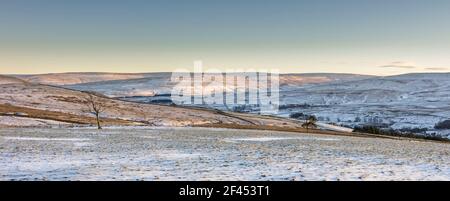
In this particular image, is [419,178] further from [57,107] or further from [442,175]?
[57,107]

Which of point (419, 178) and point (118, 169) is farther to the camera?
point (118, 169)

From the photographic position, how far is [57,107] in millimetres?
197125

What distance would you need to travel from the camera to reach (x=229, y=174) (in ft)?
71.8
